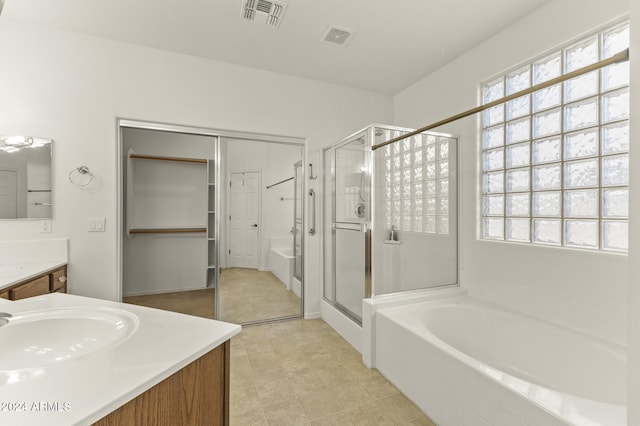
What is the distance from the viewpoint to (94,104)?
8.08ft

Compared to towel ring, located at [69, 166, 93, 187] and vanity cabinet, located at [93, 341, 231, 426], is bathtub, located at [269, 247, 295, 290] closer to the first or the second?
towel ring, located at [69, 166, 93, 187]

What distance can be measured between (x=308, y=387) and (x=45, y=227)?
92.8 inches

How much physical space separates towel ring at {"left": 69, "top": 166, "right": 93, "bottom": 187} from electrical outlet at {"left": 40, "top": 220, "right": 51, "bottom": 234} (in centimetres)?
36

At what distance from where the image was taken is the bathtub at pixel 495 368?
1.16 metres

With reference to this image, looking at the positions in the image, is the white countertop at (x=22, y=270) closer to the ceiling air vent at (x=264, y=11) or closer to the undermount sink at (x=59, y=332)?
the undermount sink at (x=59, y=332)

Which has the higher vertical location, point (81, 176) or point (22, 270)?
point (81, 176)

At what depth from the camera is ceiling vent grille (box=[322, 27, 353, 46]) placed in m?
2.41

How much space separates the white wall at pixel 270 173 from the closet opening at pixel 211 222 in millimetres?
10

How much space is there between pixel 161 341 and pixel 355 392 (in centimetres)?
151

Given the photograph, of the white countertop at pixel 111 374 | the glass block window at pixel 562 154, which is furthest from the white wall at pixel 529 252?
the white countertop at pixel 111 374

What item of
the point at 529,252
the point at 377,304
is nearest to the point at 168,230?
the point at 377,304

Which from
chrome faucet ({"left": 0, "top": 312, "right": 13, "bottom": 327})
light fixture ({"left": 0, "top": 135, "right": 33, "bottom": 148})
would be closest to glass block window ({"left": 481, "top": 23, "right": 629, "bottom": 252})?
chrome faucet ({"left": 0, "top": 312, "right": 13, "bottom": 327})

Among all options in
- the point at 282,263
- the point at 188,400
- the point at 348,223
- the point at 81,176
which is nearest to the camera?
the point at 188,400

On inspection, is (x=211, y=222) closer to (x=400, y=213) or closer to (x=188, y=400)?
(x=400, y=213)
